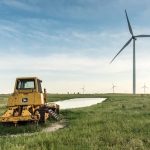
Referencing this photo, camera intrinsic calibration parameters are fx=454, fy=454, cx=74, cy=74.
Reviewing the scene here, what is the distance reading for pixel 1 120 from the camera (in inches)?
1022

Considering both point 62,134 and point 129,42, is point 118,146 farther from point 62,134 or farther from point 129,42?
point 129,42

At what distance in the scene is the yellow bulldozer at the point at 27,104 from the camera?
2609 centimetres

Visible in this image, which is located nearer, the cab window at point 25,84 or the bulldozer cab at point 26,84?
the bulldozer cab at point 26,84

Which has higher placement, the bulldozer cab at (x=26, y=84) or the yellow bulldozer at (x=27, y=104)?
the bulldozer cab at (x=26, y=84)

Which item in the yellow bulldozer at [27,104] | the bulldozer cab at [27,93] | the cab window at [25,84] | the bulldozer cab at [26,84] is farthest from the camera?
the cab window at [25,84]

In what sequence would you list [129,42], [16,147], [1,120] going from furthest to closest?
[129,42] < [1,120] < [16,147]

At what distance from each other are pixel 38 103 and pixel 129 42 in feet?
Result: 157

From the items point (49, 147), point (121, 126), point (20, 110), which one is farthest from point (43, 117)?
point (49, 147)

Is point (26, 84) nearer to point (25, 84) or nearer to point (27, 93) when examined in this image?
point (25, 84)

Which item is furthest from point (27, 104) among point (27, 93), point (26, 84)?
point (26, 84)

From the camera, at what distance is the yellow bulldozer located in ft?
85.6

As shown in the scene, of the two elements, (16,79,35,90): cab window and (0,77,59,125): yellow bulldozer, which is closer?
(0,77,59,125): yellow bulldozer

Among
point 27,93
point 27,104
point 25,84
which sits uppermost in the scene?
point 25,84

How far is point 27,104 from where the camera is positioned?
2836 cm
